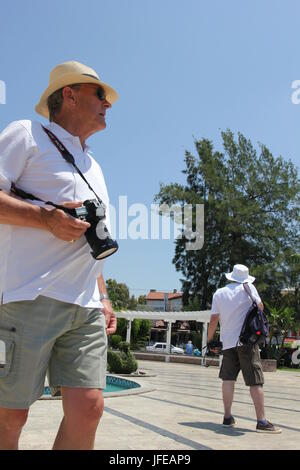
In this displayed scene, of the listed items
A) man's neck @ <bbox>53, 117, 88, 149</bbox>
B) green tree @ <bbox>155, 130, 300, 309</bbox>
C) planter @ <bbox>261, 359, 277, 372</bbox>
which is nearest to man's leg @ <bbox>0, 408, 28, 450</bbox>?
man's neck @ <bbox>53, 117, 88, 149</bbox>

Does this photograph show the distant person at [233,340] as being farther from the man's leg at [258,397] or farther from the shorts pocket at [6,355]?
the shorts pocket at [6,355]

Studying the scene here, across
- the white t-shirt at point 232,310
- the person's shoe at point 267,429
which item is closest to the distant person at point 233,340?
the white t-shirt at point 232,310

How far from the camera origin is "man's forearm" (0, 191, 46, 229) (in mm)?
2223

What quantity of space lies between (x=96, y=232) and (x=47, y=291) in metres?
0.33

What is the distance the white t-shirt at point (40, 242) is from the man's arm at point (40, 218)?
7 cm

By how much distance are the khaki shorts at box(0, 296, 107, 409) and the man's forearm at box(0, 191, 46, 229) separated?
314 mm

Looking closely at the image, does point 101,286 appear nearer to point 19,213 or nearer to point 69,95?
point 19,213

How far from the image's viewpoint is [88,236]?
235cm

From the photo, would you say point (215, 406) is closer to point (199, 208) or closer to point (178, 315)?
point (178, 315)

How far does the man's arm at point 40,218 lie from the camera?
222cm

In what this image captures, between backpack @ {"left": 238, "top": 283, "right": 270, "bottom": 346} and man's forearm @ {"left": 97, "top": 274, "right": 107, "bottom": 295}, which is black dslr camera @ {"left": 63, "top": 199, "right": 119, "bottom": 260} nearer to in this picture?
man's forearm @ {"left": 97, "top": 274, "right": 107, "bottom": 295}

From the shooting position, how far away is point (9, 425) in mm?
2135
